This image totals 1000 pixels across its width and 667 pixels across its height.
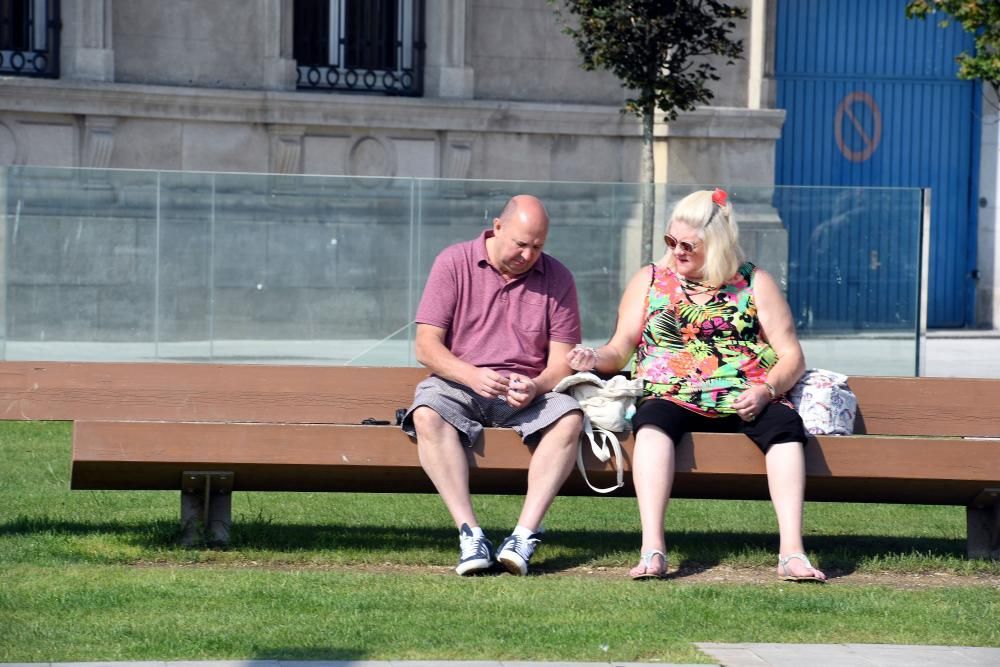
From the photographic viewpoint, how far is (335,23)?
1764cm

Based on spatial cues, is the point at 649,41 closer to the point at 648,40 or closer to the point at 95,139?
the point at 648,40

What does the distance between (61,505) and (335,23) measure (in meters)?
11.1

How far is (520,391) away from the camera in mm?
5973

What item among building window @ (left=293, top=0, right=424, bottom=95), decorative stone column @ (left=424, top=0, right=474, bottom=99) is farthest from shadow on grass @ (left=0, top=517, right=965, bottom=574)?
building window @ (left=293, top=0, right=424, bottom=95)

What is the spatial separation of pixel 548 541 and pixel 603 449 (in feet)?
2.78

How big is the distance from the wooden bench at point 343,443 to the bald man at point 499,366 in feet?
0.41

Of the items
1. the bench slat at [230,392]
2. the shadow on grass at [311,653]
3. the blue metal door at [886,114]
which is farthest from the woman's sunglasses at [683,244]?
the blue metal door at [886,114]

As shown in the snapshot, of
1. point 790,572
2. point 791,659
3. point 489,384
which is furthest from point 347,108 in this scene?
point 791,659

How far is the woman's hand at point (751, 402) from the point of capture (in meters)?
5.95

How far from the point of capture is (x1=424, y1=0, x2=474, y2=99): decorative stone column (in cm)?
1748

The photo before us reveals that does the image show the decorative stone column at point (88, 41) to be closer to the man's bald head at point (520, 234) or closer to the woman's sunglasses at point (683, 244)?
the man's bald head at point (520, 234)

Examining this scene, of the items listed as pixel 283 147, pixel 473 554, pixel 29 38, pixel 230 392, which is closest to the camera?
pixel 473 554

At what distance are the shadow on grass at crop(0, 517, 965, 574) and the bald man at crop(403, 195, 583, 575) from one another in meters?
0.37

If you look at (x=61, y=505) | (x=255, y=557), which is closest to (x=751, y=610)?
(x=255, y=557)
